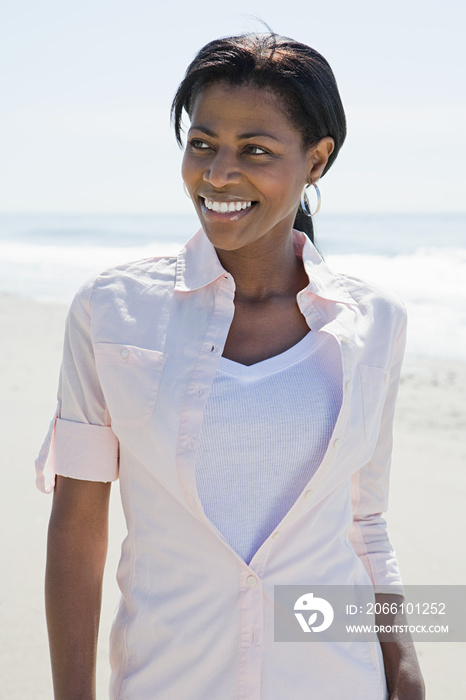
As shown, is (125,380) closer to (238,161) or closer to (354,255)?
(238,161)

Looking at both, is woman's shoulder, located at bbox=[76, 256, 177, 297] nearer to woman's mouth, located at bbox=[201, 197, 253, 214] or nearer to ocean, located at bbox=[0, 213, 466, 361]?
woman's mouth, located at bbox=[201, 197, 253, 214]

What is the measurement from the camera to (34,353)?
7934mm

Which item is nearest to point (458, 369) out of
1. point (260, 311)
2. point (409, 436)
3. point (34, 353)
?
point (409, 436)

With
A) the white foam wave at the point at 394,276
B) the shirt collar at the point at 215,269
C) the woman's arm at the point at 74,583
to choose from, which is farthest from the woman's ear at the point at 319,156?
the white foam wave at the point at 394,276

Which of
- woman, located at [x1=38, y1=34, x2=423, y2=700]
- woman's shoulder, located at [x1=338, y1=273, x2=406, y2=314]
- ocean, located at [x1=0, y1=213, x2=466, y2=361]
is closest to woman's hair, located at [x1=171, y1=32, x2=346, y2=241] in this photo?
woman, located at [x1=38, y1=34, x2=423, y2=700]

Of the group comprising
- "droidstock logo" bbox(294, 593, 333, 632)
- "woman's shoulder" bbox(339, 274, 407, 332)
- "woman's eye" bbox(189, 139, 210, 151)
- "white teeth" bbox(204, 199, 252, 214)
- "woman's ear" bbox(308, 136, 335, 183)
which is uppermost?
"woman's ear" bbox(308, 136, 335, 183)

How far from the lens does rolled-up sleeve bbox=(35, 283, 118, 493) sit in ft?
4.84

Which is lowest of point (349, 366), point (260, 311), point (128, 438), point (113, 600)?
point (113, 600)

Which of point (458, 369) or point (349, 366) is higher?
point (458, 369)

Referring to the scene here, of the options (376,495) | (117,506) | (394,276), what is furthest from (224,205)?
(394,276)

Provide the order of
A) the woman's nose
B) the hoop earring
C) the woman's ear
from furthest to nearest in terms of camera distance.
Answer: the hoop earring < the woman's ear < the woman's nose

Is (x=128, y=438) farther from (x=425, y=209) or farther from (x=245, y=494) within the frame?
(x=425, y=209)

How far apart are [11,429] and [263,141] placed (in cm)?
448

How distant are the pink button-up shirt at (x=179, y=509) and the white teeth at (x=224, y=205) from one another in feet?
0.43
